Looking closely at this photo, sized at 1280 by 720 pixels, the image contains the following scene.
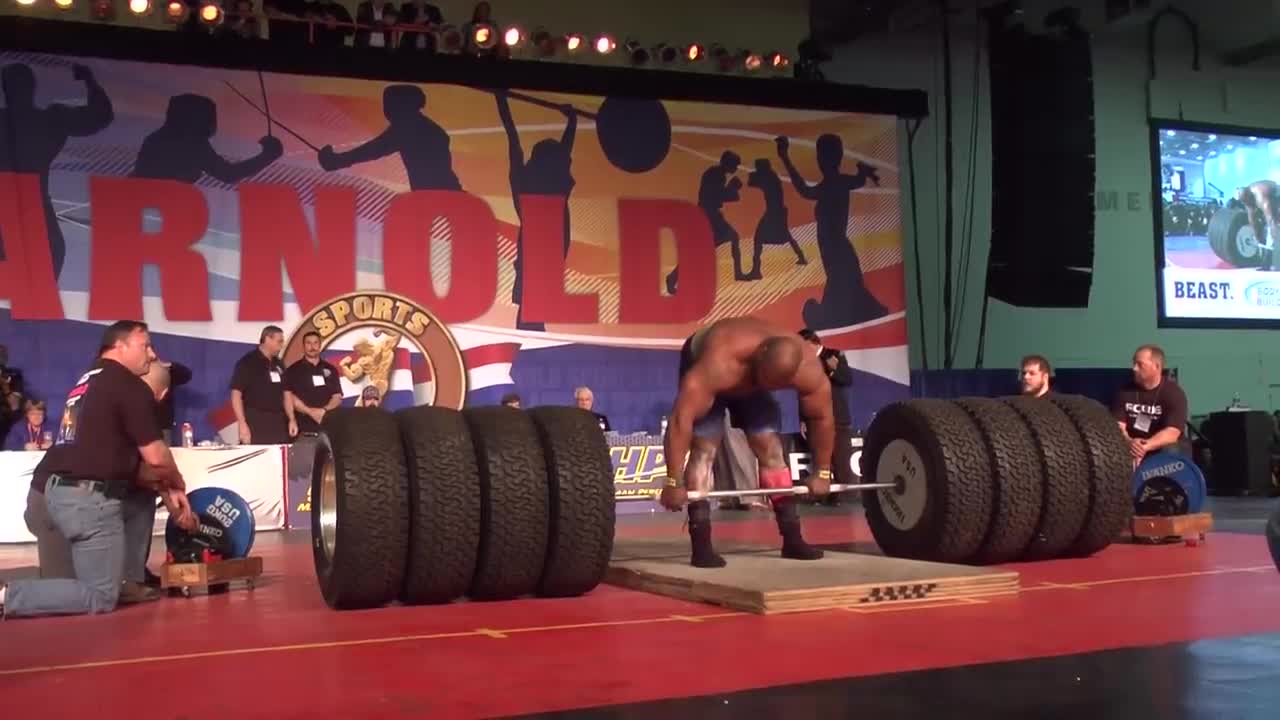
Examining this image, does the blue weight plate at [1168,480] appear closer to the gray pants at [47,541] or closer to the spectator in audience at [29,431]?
the gray pants at [47,541]

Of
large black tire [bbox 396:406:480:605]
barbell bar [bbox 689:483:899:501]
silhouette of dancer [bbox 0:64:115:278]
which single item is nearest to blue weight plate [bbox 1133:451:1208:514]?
barbell bar [bbox 689:483:899:501]

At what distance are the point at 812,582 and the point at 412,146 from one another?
8.72m

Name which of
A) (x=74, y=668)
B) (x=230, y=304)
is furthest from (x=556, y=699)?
(x=230, y=304)

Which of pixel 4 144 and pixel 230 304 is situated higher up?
pixel 4 144

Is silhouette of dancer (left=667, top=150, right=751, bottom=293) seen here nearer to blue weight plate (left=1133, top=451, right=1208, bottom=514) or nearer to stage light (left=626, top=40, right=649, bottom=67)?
stage light (left=626, top=40, right=649, bottom=67)

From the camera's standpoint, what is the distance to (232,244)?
12.3 m

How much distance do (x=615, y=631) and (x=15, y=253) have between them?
8773 mm

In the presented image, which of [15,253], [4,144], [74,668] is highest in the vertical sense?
[4,144]

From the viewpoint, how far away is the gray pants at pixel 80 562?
5574 millimetres

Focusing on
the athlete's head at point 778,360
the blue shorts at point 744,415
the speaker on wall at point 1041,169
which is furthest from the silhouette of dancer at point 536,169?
the athlete's head at point 778,360

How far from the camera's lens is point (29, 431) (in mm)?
11078

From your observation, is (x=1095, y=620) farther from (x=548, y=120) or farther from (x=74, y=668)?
(x=548, y=120)

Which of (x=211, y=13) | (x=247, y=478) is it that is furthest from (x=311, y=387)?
(x=211, y=13)

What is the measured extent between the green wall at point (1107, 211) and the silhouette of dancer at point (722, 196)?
8.53 feet
